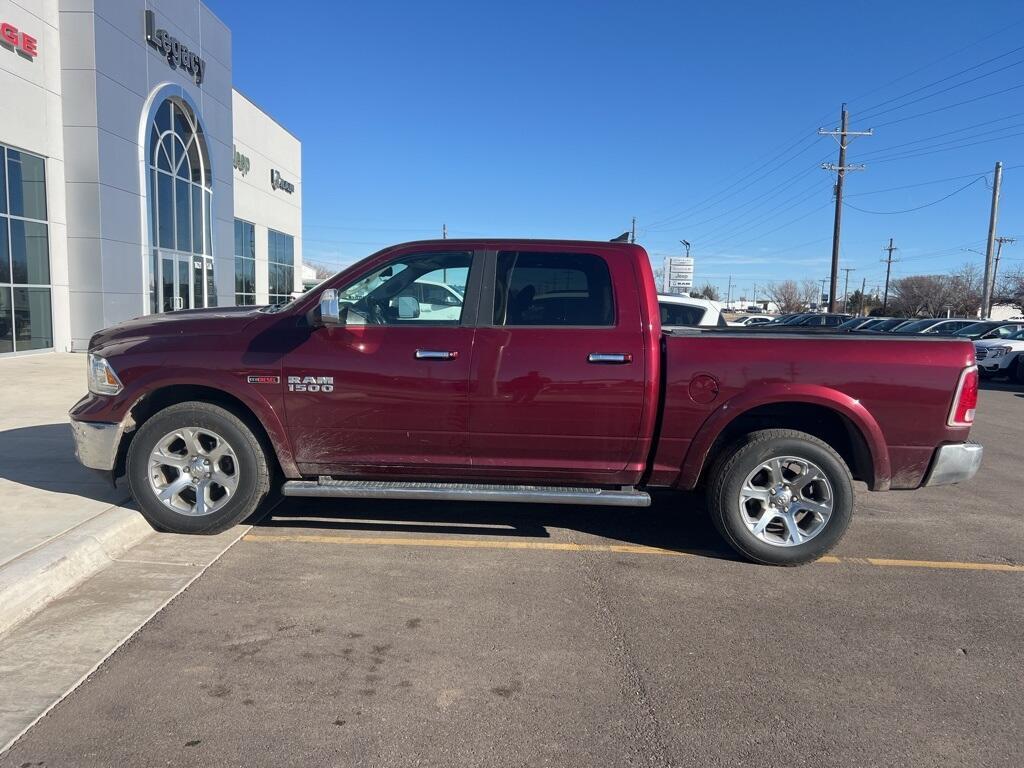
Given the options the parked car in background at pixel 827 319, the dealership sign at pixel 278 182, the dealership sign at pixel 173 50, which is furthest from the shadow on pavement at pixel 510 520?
the dealership sign at pixel 278 182

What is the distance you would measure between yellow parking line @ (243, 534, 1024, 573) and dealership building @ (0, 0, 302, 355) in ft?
44.2

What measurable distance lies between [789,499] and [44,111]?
17.6 m

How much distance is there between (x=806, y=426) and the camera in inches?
200

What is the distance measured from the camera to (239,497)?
4961 millimetres

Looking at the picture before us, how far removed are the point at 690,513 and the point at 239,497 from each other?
3.48m

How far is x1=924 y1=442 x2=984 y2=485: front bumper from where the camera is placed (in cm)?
471

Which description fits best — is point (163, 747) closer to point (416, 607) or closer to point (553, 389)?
point (416, 607)

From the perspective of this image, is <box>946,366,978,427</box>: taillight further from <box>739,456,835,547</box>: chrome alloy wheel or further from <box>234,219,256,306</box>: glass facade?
<box>234,219,256,306</box>: glass facade

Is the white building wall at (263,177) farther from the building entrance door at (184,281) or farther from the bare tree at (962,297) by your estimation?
the bare tree at (962,297)

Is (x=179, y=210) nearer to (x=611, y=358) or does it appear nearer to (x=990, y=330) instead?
(x=611, y=358)

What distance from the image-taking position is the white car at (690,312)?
8.96m

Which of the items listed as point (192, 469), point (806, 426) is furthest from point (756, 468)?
point (192, 469)

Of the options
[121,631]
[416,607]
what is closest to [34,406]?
[121,631]

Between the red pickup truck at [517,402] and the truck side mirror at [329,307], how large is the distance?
0.01 meters
